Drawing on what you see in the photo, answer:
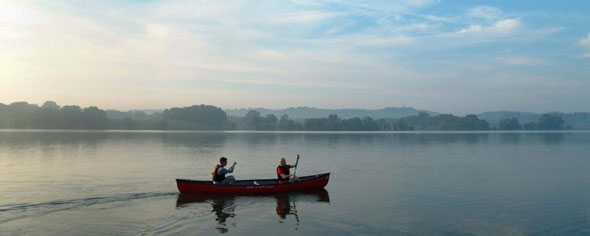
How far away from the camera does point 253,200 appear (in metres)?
21.4

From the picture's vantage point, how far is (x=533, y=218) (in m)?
18.2

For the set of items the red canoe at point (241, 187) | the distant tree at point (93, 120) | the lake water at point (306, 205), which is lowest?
the lake water at point (306, 205)

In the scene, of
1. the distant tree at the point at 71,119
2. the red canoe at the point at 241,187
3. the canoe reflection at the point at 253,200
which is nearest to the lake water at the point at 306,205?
the canoe reflection at the point at 253,200

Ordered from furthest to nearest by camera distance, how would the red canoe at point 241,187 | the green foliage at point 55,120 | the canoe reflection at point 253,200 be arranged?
the green foliage at point 55,120 → the red canoe at point 241,187 → the canoe reflection at point 253,200

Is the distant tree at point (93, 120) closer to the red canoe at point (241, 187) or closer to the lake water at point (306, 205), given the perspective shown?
the lake water at point (306, 205)

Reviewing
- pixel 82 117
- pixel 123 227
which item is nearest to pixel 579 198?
pixel 123 227

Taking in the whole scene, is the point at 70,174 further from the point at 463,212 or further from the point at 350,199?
the point at 463,212

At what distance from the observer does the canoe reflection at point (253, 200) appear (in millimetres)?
18484

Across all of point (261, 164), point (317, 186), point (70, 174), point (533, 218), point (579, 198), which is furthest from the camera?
point (261, 164)

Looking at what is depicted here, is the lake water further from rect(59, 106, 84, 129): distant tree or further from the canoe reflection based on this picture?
rect(59, 106, 84, 129): distant tree

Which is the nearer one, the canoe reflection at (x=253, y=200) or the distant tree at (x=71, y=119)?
the canoe reflection at (x=253, y=200)

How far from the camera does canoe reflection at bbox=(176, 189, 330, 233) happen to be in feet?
60.6

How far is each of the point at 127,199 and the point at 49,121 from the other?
609 ft

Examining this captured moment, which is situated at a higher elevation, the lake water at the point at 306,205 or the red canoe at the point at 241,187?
the red canoe at the point at 241,187
